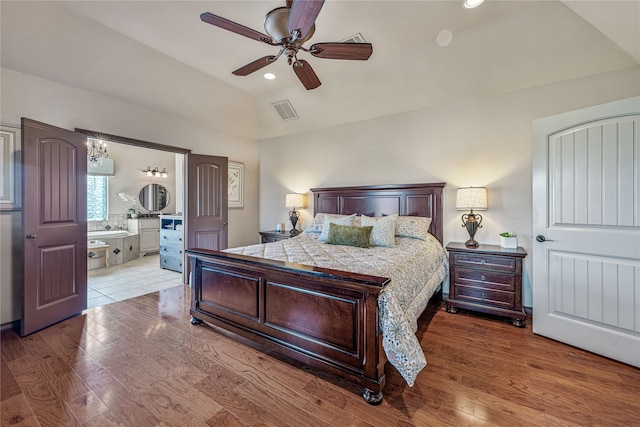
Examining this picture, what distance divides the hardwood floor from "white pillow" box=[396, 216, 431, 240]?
1.15 metres

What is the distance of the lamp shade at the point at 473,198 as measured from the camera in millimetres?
3055

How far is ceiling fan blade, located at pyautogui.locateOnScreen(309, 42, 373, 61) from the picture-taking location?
6.80 feet

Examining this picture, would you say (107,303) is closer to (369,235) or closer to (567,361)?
(369,235)

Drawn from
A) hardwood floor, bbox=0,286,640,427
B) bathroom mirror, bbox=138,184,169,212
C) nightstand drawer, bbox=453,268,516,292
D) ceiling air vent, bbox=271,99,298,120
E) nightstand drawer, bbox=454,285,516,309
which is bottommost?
hardwood floor, bbox=0,286,640,427

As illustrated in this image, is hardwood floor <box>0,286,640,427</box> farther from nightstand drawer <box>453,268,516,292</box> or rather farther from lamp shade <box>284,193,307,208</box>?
lamp shade <box>284,193,307,208</box>

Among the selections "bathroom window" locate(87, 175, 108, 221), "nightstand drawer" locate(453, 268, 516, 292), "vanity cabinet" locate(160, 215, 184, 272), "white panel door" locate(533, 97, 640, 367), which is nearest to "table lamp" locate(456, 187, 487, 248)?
"nightstand drawer" locate(453, 268, 516, 292)

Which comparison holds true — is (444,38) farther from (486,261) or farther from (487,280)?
(487,280)

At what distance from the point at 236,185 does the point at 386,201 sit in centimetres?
285

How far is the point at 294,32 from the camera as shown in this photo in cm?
188

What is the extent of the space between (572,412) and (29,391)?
3.45 metres

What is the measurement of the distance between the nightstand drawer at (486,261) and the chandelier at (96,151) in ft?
23.0

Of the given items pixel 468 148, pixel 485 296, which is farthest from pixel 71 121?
pixel 485 296

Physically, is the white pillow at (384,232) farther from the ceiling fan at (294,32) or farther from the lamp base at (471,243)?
the ceiling fan at (294,32)

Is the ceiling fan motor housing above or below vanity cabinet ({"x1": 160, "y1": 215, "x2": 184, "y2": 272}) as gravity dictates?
above
